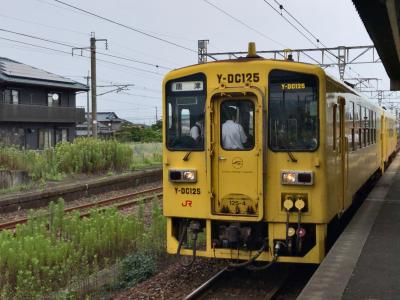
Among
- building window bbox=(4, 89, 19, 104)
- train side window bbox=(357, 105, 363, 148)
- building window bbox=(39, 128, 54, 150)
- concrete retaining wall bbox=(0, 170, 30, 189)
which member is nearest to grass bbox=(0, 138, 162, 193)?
concrete retaining wall bbox=(0, 170, 30, 189)

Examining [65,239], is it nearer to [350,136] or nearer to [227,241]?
[227,241]

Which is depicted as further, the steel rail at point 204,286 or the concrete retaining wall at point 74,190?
the concrete retaining wall at point 74,190

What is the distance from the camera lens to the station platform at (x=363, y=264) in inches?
205

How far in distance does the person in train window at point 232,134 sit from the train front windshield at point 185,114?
312 millimetres

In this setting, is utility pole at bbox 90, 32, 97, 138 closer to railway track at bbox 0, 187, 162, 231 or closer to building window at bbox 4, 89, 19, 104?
building window at bbox 4, 89, 19, 104

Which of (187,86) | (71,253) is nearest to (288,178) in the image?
(187,86)

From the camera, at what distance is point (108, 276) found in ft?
25.0

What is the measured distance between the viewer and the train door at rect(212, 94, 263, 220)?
6918 mm

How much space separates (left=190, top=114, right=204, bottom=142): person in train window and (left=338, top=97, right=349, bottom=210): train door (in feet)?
7.19

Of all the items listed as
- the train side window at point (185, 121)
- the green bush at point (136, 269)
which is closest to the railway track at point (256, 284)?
the green bush at point (136, 269)

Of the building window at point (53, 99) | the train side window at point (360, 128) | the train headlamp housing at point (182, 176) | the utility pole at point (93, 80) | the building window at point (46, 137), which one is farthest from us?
the building window at point (53, 99)

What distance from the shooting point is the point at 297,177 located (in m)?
6.76

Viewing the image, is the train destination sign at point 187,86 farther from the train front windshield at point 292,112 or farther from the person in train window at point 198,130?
the train front windshield at point 292,112

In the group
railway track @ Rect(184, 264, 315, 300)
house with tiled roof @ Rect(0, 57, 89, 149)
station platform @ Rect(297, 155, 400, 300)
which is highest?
house with tiled roof @ Rect(0, 57, 89, 149)
